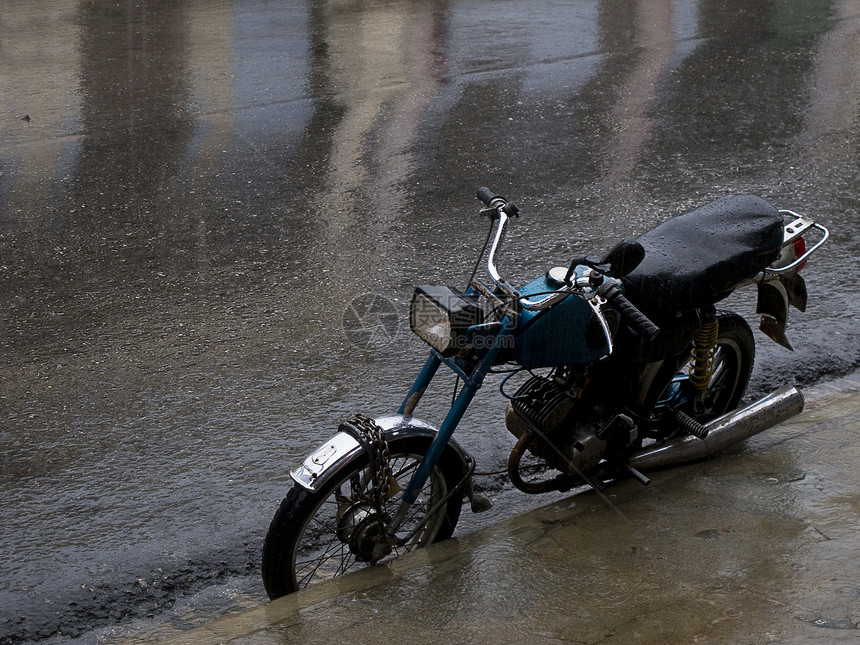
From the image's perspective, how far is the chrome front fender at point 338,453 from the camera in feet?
10.1

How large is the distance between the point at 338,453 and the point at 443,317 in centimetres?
58

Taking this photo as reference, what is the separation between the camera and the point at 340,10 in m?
12.7

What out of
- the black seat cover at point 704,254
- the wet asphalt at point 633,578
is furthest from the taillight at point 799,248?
the wet asphalt at point 633,578

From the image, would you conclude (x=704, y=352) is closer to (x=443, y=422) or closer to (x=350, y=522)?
(x=443, y=422)

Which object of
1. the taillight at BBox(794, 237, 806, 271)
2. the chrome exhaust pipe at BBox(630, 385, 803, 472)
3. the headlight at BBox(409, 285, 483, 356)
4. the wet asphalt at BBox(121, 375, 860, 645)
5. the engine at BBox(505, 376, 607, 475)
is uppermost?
the headlight at BBox(409, 285, 483, 356)

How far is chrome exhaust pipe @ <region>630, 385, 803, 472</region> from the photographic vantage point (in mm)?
3781

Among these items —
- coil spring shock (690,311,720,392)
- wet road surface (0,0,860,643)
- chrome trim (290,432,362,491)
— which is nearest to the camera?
chrome trim (290,432,362,491)

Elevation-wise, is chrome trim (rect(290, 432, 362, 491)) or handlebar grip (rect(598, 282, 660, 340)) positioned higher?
handlebar grip (rect(598, 282, 660, 340))

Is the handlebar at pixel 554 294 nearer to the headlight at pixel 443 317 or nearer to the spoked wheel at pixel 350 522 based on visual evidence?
the headlight at pixel 443 317

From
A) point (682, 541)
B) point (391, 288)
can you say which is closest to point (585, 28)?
point (391, 288)

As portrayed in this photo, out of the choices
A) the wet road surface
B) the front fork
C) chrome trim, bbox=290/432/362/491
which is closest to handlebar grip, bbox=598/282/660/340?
the front fork

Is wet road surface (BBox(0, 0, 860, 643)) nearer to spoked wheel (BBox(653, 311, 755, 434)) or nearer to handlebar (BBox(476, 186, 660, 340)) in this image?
spoked wheel (BBox(653, 311, 755, 434))

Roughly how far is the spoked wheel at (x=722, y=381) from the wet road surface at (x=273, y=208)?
0.63 m

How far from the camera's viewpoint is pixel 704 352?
3801 mm
